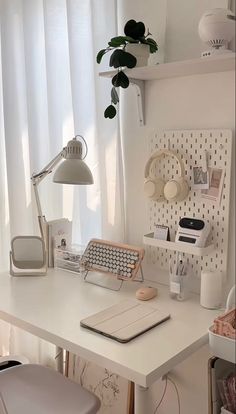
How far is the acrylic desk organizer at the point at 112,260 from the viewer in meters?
1.61

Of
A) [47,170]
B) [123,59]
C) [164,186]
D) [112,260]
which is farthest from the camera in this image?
[47,170]

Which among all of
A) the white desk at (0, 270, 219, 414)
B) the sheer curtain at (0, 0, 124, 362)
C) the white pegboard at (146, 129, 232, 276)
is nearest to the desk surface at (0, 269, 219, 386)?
the white desk at (0, 270, 219, 414)

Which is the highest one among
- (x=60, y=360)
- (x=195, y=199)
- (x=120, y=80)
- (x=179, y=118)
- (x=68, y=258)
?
(x=120, y=80)

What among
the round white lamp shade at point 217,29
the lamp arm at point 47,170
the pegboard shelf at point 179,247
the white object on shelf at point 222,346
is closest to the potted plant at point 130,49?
the round white lamp shade at point 217,29

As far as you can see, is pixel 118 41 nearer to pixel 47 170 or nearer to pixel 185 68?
pixel 185 68

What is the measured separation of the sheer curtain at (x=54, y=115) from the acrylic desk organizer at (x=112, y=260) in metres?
0.11

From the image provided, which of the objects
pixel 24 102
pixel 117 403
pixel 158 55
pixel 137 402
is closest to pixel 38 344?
pixel 117 403

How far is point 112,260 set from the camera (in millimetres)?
1667

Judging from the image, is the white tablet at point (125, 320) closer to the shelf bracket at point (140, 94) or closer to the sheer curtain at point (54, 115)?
the sheer curtain at point (54, 115)

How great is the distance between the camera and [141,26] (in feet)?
4.86

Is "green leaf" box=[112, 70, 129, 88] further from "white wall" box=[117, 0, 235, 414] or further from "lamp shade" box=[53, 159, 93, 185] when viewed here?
"lamp shade" box=[53, 159, 93, 185]

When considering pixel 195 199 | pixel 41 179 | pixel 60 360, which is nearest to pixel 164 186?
pixel 195 199

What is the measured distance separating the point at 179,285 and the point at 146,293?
12cm

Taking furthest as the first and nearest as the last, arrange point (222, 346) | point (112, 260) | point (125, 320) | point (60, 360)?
1. point (60, 360)
2. point (112, 260)
3. point (125, 320)
4. point (222, 346)
